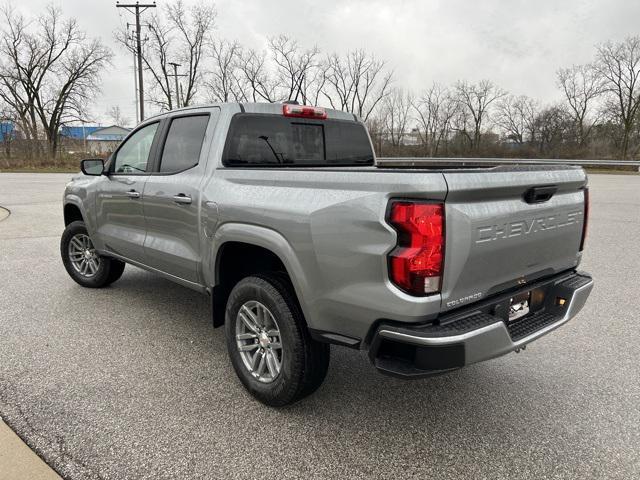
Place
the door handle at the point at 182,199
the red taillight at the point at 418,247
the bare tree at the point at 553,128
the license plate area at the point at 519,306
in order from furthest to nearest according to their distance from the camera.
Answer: the bare tree at the point at 553,128
the door handle at the point at 182,199
the license plate area at the point at 519,306
the red taillight at the point at 418,247

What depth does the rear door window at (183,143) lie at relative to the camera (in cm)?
348

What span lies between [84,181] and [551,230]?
4.51 metres

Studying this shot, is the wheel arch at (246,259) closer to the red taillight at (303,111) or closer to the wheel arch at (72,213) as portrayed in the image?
the red taillight at (303,111)

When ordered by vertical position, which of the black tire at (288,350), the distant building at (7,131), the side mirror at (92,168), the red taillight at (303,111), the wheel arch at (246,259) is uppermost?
the distant building at (7,131)

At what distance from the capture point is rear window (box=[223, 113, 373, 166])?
3.33 meters

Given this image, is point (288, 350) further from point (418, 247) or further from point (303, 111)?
point (303, 111)

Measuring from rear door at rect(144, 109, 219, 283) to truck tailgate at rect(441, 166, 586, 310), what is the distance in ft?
6.19

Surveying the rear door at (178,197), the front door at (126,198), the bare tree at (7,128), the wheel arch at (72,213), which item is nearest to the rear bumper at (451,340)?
the rear door at (178,197)

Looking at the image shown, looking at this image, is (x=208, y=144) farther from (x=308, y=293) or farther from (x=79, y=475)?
(x=79, y=475)

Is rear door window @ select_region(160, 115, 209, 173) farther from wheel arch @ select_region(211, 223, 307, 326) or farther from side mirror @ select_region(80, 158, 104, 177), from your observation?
side mirror @ select_region(80, 158, 104, 177)

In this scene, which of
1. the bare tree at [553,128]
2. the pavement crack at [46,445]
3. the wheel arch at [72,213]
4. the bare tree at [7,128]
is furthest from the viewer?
the bare tree at [553,128]

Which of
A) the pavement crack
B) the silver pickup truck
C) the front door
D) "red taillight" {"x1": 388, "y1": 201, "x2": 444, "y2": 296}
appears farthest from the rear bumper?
the front door

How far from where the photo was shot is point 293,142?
143 inches

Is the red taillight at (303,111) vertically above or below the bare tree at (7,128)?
below
